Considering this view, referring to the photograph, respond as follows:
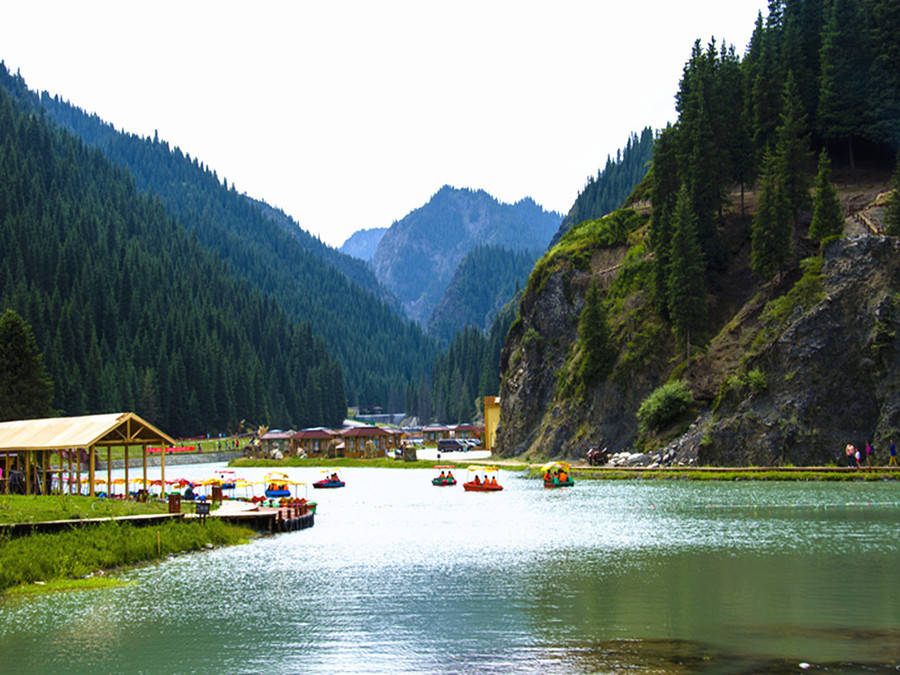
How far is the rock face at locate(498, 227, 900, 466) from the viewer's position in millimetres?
70875

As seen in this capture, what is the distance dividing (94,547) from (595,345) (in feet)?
221

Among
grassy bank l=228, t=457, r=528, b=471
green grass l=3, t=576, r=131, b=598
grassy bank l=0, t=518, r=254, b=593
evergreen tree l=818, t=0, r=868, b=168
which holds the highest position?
evergreen tree l=818, t=0, r=868, b=168

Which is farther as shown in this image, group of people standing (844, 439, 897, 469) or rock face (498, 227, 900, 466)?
rock face (498, 227, 900, 466)

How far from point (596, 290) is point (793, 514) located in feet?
167

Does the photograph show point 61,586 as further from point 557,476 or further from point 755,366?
point 755,366

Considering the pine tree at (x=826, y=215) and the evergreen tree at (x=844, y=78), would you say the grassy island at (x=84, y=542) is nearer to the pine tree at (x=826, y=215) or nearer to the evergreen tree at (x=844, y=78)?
the pine tree at (x=826, y=215)

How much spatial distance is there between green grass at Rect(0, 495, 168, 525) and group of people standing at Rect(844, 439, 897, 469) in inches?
1994

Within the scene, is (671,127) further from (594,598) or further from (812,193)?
(594,598)

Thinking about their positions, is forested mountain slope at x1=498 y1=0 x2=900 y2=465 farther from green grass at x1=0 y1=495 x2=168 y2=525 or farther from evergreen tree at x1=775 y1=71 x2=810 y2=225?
green grass at x1=0 y1=495 x2=168 y2=525

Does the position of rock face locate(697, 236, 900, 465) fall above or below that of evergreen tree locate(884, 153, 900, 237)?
below

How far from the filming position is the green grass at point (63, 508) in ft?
137

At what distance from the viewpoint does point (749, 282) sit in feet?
296

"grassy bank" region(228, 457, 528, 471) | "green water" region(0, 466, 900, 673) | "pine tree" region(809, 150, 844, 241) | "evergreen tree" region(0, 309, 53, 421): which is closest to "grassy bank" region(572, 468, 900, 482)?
"green water" region(0, 466, 900, 673)

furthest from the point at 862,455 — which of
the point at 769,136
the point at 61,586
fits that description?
the point at 61,586
